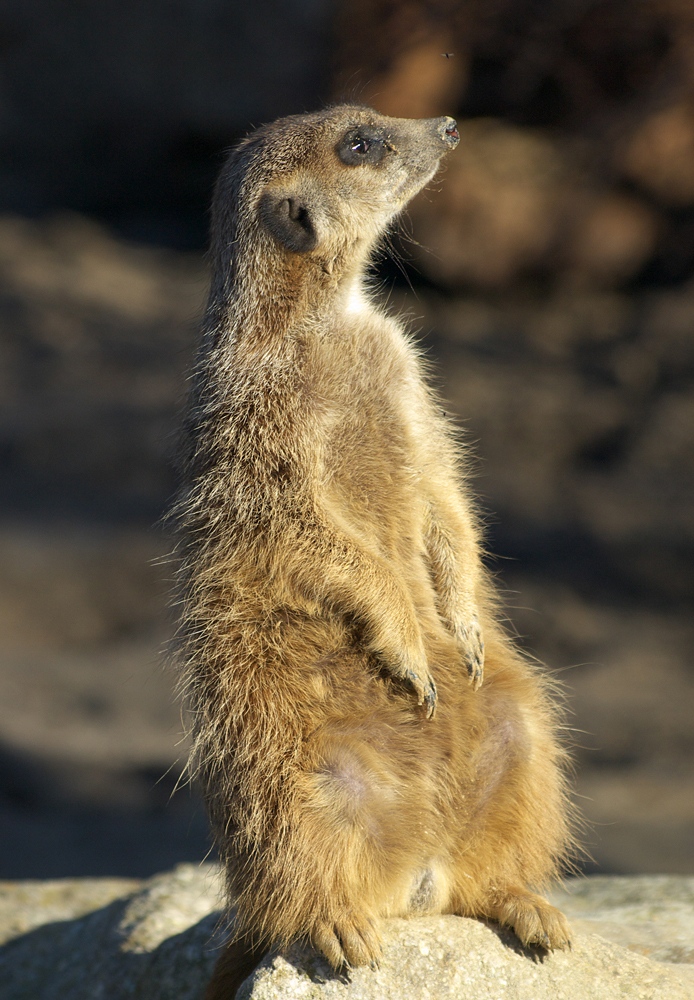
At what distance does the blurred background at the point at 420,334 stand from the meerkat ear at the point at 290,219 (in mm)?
2629

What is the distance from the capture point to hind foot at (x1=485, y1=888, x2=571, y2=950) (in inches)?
114

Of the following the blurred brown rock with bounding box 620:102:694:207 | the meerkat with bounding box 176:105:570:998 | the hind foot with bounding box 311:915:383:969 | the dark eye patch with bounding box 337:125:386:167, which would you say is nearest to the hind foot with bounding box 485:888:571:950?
the meerkat with bounding box 176:105:570:998

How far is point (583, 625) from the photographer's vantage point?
8.16 meters

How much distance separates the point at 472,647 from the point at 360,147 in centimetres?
157

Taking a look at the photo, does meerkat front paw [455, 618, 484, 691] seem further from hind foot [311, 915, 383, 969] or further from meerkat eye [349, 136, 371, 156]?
meerkat eye [349, 136, 371, 156]

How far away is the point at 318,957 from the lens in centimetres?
281

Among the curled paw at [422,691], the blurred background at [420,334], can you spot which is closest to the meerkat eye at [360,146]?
the curled paw at [422,691]

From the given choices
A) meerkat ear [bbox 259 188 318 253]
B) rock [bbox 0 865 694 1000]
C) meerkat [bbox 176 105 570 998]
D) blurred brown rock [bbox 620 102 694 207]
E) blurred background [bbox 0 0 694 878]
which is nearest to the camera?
rock [bbox 0 865 694 1000]

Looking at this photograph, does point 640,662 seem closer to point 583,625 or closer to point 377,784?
point 583,625

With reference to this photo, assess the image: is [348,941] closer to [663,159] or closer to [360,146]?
[360,146]

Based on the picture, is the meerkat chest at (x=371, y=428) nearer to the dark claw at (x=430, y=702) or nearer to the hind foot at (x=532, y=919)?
the dark claw at (x=430, y=702)

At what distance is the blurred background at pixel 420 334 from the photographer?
7.22 m

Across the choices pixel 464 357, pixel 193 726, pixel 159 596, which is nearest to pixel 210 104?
pixel 464 357

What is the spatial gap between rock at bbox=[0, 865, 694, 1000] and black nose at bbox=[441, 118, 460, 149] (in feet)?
7.56
